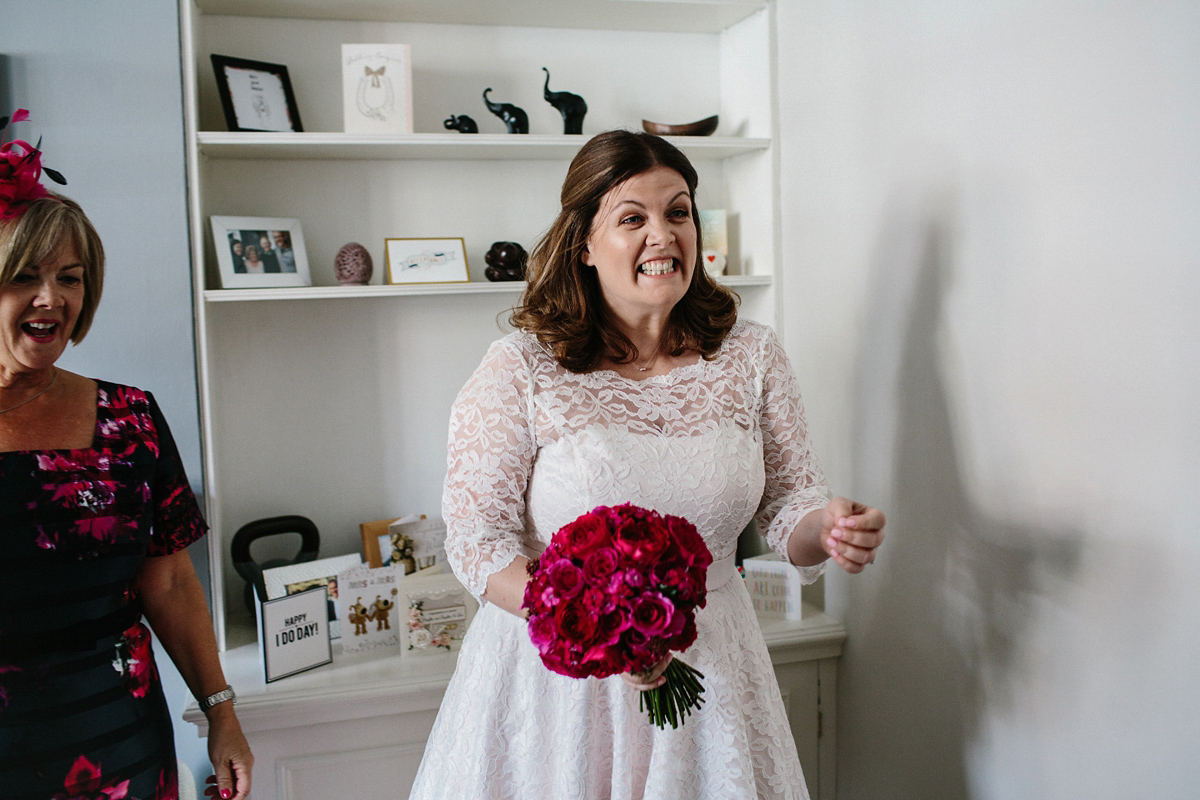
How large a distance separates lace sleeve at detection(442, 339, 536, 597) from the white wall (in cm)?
89

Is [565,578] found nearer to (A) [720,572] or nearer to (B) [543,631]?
(B) [543,631]

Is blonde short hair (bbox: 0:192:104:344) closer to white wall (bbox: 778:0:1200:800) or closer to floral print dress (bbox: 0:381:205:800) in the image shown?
floral print dress (bbox: 0:381:205:800)

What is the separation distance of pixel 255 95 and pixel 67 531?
1.33 m

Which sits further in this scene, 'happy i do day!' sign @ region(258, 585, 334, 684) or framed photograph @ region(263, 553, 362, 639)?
framed photograph @ region(263, 553, 362, 639)

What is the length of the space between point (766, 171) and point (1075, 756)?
164cm

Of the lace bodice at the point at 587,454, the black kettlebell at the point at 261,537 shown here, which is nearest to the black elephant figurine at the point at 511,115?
the lace bodice at the point at 587,454

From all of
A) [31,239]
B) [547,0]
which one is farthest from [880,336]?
[31,239]

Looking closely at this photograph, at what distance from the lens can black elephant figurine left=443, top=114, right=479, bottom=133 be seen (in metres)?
2.31

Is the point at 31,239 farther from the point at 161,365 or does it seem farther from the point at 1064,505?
the point at 1064,505

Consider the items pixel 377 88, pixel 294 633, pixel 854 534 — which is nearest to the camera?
pixel 854 534

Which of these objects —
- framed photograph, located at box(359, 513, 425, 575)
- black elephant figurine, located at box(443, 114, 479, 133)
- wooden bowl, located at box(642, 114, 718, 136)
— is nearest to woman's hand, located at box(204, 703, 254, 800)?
framed photograph, located at box(359, 513, 425, 575)

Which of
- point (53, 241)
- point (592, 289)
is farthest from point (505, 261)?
point (53, 241)

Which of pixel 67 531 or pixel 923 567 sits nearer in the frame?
pixel 67 531

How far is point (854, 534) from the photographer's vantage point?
4.26ft
